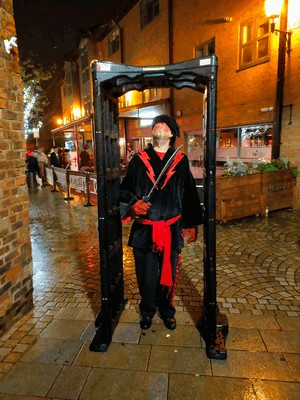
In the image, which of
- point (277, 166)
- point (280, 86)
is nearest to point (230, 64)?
point (280, 86)

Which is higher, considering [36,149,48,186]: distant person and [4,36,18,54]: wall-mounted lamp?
[4,36,18,54]: wall-mounted lamp

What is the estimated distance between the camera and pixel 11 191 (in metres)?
3.19

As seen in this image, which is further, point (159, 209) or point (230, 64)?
point (230, 64)

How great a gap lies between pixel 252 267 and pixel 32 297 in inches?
129

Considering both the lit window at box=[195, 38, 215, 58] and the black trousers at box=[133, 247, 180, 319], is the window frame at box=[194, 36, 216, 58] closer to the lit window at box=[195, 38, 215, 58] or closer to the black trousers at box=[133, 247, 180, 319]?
the lit window at box=[195, 38, 215, 58]

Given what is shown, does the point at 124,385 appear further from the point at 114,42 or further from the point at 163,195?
the point at 114,42

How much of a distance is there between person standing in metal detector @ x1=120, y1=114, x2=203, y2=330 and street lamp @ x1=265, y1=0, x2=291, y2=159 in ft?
23.6

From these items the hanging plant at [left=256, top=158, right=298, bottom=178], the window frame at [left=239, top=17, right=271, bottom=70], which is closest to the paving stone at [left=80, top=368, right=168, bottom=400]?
the hanging plant at [left=256, top=158, right=298, bottom=178]

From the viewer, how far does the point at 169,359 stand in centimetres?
271

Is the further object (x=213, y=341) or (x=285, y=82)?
(x=285, y=82)

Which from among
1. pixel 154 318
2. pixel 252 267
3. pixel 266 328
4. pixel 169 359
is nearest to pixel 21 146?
pixel 154 318

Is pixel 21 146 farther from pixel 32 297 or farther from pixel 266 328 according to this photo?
pixel 266 328

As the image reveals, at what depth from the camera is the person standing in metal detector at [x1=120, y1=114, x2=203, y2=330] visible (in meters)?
2.90

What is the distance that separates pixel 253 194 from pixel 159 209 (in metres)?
5.22
